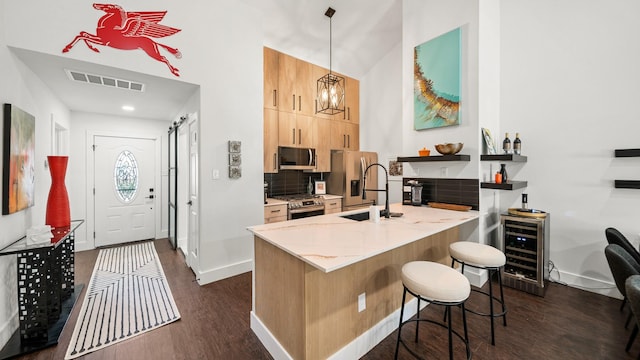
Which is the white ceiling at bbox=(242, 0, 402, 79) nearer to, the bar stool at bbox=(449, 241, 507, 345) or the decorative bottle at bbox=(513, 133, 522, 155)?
the decorative bottle at bbox=(513, 133, 522, 155)

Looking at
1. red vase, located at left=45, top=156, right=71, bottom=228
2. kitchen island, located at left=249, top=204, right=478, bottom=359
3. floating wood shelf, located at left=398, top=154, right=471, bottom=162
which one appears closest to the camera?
kitchen island, located at left=249, top=204, right=478, bottom=359

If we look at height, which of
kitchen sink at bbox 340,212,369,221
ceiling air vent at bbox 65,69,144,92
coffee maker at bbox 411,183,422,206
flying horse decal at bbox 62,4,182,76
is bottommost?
kitchen sink at bbox 340,212,369,221

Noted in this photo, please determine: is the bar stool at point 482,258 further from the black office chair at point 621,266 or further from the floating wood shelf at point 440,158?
the floating wood shelf at point 440,158

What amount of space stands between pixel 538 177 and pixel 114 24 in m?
5.04

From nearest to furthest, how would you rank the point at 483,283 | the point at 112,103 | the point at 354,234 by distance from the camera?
the point at 354,234 → the point at 483,283 → the point at 112,103

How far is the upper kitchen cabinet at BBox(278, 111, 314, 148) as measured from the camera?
13.9ft

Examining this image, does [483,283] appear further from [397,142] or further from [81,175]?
[81,175]

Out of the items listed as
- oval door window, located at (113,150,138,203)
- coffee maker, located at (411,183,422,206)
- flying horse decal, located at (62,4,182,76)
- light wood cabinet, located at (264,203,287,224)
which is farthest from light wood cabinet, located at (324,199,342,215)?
oval door window, located at (113,150,138,203)

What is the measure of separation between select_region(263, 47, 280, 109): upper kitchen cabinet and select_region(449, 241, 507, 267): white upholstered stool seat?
3300 millimetres

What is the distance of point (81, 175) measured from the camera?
4.43m

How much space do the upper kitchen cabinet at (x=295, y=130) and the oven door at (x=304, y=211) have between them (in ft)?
3.70

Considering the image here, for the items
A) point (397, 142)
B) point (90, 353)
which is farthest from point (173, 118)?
point (397, 142)

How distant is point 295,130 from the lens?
4406mm

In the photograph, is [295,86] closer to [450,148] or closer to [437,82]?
[437,82]
